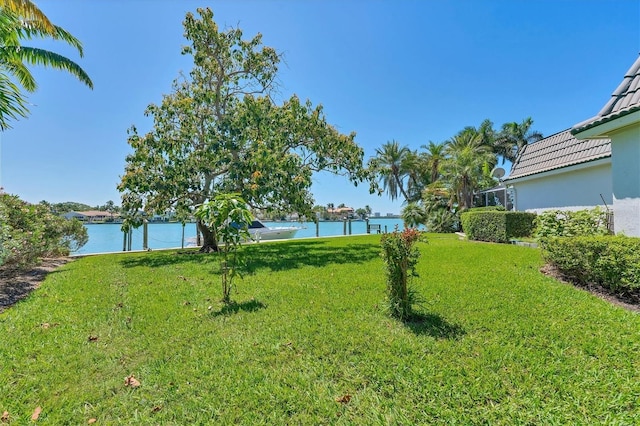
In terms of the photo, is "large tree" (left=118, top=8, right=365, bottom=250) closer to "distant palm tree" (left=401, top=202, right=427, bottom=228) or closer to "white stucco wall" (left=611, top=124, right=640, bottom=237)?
"white stucco wall" (left=611, top=124, right=640, bottom=237)

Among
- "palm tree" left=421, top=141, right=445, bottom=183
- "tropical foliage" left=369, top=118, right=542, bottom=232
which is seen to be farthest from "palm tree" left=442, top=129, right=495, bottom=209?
"palm tree" left=421, top=141, right=445, bottom=183

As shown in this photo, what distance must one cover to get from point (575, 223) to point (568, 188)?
6.60 feet

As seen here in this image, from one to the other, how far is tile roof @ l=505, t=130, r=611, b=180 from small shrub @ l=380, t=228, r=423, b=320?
25.0 ft

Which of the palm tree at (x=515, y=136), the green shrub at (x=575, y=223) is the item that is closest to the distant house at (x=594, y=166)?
the green shrub at (x=575, y=223)

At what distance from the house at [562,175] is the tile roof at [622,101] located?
381 centimetres

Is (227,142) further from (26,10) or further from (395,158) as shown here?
(395,158)

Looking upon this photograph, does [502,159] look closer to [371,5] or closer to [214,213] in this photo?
[371,5]

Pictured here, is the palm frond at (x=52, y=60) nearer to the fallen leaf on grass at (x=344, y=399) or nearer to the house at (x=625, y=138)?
the fallen leaf on grass at (x=344, y=399)

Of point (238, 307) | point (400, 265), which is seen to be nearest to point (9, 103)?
point (238, 307)

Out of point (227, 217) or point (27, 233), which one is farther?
point (27, 233)

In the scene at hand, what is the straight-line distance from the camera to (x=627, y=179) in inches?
195

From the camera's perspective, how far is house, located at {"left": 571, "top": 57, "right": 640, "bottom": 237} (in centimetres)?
475

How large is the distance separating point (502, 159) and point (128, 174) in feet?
125

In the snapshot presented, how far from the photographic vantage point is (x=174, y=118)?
1120cm
